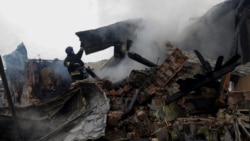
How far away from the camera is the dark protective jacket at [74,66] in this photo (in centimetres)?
1038

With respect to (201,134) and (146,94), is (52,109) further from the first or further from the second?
(201,134)

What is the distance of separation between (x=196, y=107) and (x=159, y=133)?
45.8 inches

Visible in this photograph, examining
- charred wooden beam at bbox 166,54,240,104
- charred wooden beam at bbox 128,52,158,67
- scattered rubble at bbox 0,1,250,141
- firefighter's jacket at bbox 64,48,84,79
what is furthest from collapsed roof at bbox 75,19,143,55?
charred wooden beam at bbox 166,54,240,104

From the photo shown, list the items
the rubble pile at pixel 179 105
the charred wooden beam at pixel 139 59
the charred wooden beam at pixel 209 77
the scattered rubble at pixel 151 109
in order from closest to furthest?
1. the rubble pile at pixel 179 105
2. the scattered rubble at pixel 151 109
3. the charred wooden beam at pixel 209 77
4. the charred wooden beam at pixel 139 59

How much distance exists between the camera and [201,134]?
5941mm

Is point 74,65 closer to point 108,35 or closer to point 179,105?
point 108,35

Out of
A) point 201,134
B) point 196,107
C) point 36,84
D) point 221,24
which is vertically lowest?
point 201,134

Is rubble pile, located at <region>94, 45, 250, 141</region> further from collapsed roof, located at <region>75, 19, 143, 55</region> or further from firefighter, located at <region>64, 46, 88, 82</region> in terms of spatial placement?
collapsed roof, located at <region>75, 19, 143, 55</region>

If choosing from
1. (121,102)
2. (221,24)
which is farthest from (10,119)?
(221,24)

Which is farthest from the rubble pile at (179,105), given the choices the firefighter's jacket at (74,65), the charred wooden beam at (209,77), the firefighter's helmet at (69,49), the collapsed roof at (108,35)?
the collapsed roof at (108,35)

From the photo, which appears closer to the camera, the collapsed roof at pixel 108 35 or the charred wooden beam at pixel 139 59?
the charred wooden beam at pixel 139 59

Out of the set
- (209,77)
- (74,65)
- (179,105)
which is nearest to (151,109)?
(179,105)

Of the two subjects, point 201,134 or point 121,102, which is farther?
point 121,102

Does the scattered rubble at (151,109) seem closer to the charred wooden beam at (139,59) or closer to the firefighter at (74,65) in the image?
the charred wooden beam at (139,59)
